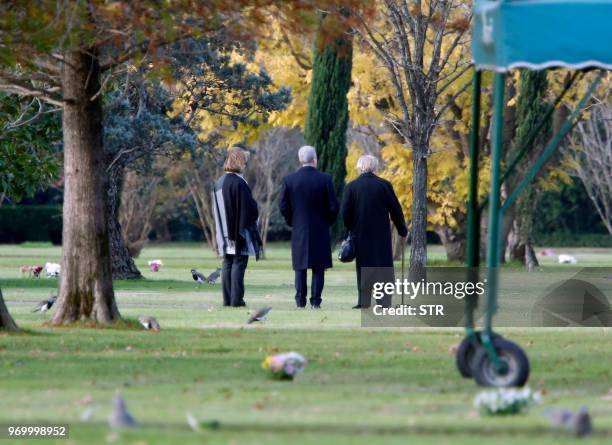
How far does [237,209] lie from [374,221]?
1.64 meters

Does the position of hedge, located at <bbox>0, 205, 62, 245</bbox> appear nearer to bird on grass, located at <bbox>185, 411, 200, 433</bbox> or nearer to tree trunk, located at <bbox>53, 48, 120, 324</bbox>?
tree trunk, located at <bbox>53, 48, 120, 324</bbox>

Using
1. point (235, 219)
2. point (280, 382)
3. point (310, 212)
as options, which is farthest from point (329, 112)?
point (280, 382)

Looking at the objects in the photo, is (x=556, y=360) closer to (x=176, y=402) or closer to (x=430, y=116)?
(x=176, y=402)

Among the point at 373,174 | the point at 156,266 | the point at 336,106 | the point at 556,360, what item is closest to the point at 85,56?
the point at 373,174

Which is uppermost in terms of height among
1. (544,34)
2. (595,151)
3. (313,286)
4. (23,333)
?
(595,151)

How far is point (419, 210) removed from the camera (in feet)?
90.8

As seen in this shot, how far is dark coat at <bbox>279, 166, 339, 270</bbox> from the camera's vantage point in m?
17.1

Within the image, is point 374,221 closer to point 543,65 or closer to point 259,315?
point 259,315

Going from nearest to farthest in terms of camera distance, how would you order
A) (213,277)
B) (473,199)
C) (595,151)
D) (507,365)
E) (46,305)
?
1. (507,365)
2. (473,199)
3. (46,305)
4. (213,277)
5. (595,151)

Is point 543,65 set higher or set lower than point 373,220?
higher

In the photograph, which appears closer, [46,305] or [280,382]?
[280,382]

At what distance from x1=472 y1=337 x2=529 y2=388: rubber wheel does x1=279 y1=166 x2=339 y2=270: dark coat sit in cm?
728

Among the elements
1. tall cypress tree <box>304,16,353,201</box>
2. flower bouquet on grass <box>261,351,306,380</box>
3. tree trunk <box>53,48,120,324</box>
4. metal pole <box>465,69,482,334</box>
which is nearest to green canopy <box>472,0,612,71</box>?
metal pole <box>465,69,482,334</box>

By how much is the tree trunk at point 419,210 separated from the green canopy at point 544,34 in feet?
54.7
